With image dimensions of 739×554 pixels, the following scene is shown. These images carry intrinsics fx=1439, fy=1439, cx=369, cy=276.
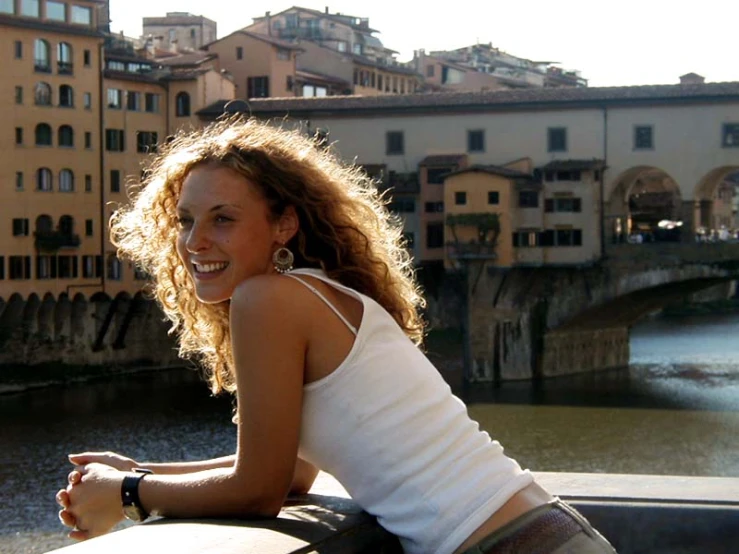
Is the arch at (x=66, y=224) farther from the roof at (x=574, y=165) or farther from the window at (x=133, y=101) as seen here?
the roof at (x=574, y=165)

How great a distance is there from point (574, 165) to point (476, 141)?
214cm

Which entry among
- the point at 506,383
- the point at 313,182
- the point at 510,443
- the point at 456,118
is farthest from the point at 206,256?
the point at 456,118

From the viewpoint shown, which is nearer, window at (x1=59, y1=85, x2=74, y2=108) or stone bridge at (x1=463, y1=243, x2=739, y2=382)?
stone bridge at (x1=463, y1=243, x2=739, y2=382)

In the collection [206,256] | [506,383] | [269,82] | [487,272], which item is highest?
[269,82]

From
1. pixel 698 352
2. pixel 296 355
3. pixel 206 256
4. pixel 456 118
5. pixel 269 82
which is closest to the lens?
pixel 296 355

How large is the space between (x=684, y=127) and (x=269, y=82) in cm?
997

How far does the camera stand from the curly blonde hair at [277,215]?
1.85 metres

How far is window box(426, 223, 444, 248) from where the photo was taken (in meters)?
28.2

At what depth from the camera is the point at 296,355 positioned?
1.70 metres

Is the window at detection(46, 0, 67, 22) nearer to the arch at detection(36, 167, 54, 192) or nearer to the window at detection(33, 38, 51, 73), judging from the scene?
the window at detection(33, 38, 51, 73)

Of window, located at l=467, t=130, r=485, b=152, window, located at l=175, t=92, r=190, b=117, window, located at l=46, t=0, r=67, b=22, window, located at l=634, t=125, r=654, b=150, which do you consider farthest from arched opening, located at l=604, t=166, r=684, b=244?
window, located at l=46, t=0, r=67, b=22

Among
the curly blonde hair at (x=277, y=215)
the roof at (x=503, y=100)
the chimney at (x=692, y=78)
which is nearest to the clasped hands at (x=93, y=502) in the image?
the curly blonde hair at (x=277, y=215)

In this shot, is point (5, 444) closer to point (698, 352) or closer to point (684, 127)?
point (684, 127)

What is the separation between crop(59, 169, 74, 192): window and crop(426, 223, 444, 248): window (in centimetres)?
708
